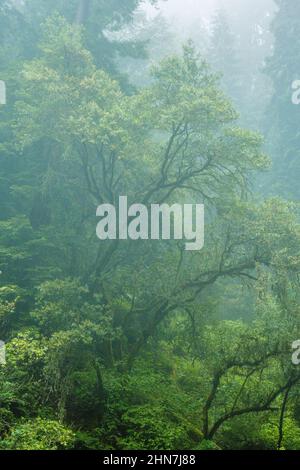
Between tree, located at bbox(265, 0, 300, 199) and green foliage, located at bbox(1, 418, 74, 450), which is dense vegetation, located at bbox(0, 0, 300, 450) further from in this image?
tree, located at bbox(265, 0, 300, 199)

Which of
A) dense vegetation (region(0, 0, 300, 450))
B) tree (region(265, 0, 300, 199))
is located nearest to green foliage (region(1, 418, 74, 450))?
dense vegetation (region(0, 0, 300, 450))

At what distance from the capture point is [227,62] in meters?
40.3

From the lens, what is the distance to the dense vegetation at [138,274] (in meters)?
11.0

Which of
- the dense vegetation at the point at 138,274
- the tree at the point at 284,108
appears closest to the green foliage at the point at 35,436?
the dense vegetation at the point at 138,274

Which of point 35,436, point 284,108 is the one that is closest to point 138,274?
point 35,436

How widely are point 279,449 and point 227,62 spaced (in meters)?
35.7

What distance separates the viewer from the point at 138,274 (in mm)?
16141

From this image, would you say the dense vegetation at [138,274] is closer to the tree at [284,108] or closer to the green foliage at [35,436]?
the green foliage at [35,436]

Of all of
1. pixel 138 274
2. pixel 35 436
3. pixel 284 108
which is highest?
pixel 284 108

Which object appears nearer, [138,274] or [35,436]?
[35,436]

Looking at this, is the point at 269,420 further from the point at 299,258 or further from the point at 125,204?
the point at 125,204

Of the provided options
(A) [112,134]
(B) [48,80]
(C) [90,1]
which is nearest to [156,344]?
(A) [112,134]

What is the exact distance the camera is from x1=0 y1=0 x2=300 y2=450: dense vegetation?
36.2ft

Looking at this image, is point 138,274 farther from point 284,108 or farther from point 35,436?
point 284,108
